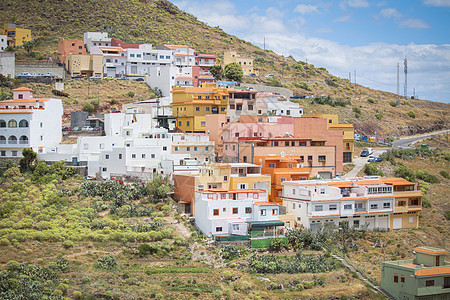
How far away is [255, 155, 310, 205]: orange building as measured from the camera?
4372 cm

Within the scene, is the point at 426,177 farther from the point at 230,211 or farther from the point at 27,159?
the point at 27,159

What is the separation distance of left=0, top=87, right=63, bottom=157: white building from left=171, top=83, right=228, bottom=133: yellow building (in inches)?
441

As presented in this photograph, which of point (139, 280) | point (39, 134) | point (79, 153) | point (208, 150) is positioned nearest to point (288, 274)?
point (139, 280)

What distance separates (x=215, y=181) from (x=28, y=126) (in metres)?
15.8

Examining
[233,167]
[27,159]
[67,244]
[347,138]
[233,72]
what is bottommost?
[67,244]

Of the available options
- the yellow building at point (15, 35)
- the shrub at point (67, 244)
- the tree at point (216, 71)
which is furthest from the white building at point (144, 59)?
the shrub at point (67, 244)

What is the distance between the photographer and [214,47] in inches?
3976

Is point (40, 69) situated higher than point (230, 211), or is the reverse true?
point (40, 69)

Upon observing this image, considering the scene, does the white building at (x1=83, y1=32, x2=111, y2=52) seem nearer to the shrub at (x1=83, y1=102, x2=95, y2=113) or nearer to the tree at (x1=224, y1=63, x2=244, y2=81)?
the tree at (x1=224, y1=63, x2=244, y2=81)

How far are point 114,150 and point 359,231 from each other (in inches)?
728

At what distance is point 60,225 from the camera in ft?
122

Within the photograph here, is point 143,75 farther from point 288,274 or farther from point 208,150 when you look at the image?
Answer: point 288,274

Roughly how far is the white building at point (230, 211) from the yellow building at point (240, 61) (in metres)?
45.9

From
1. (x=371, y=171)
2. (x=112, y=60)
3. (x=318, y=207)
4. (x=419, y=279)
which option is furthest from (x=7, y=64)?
(x=419, y=279)
